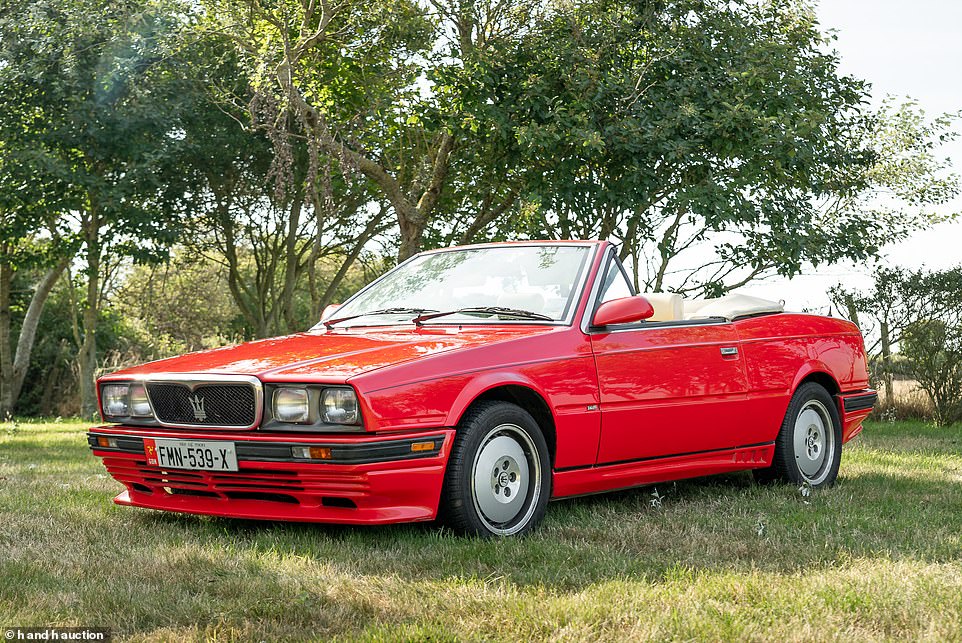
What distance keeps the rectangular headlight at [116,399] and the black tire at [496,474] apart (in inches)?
70.6

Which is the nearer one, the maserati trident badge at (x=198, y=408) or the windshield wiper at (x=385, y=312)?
the maserati trident badge at (x=198, y=408)

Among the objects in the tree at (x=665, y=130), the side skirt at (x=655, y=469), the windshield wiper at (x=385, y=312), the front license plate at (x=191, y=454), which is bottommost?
the side skirt at (x=655, y=469)

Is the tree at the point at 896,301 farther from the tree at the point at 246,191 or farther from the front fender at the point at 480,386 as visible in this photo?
the front fender at the point at 480,386

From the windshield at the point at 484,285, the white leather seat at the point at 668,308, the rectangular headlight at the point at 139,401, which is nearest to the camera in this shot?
the rectangular headlight at the point at 139,401

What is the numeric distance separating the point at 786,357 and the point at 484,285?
218 cm

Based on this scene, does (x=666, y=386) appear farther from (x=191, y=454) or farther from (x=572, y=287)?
(x=191, y=454)

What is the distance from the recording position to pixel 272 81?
15.6m

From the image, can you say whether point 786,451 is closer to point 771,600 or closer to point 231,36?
point 771,600

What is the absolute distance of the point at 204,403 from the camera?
5.20 metres

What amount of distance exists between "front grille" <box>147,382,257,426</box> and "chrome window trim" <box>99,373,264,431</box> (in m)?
0.02

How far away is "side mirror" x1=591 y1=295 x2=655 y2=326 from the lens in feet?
18.7

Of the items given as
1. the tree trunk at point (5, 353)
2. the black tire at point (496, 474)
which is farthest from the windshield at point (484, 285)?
the tree trunk at point (5, 353)

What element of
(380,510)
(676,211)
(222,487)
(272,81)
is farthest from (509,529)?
(272,81)

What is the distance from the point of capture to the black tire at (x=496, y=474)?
197 inches
